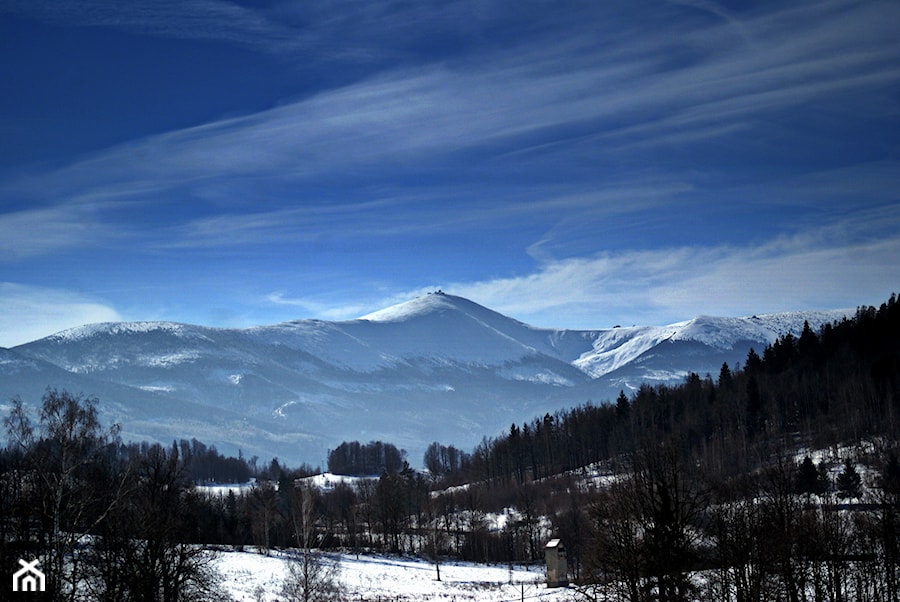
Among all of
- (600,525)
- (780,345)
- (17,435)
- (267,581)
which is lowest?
(267,581)

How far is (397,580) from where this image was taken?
88125mm

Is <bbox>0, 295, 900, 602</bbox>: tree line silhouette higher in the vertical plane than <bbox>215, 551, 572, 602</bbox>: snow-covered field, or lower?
higher

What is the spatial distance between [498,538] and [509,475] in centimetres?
6070

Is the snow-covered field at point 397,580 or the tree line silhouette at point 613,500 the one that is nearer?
the tree line silhouette at point 613,500

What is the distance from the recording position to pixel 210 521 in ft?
368

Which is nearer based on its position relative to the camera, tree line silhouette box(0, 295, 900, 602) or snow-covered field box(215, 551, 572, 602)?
tree line silhouette box(0, 295, 900, 602)

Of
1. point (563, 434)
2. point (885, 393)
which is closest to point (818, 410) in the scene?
point (885, 393)

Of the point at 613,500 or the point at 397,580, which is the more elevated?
the point at 613,500

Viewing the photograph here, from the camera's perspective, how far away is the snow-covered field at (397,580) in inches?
2899

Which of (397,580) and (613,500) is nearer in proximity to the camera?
(613,500)

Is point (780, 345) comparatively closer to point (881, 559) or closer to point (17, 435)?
point (881, 559)

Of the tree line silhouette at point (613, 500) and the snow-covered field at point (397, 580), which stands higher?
the tree line silhouette at point (613, 500)

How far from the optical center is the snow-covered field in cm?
7362

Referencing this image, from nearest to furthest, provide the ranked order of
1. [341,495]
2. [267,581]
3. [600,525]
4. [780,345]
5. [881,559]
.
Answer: [600,525] < [881,559] < [267,581] < [341,495] < [780,345]
